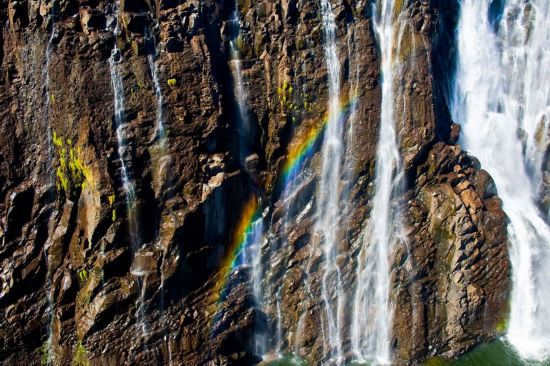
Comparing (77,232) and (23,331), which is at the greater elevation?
(77,232)

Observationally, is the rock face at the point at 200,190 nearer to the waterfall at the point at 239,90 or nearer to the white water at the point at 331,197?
the waterfall at the point at 239,90

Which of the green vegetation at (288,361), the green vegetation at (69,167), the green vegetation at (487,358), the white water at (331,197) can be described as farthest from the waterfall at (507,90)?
the green vegetation at (69,167)

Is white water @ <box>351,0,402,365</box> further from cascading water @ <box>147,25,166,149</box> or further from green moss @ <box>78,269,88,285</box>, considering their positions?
green moss @ <box>78,269,88,285</box>

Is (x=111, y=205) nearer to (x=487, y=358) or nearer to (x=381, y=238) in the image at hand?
(x=381, y=238)

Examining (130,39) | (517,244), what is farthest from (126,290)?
(517,244)

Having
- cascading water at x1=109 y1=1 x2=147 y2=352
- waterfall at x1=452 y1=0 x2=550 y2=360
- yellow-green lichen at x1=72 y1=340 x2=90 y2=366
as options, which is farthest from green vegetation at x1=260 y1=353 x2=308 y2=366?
waterfall at x1=452 y1=0 x2=550 y2=360

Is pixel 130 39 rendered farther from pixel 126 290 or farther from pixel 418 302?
pixel 418 302
